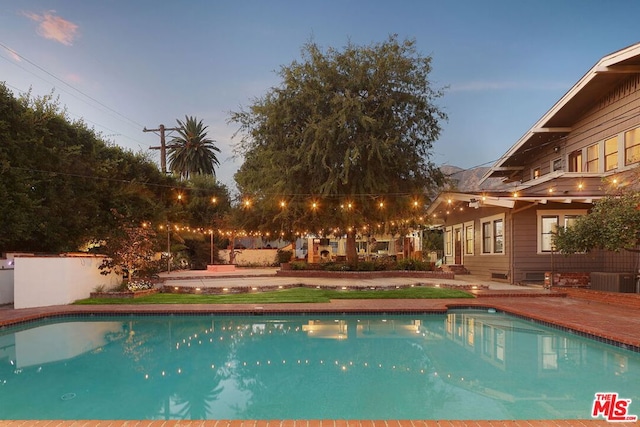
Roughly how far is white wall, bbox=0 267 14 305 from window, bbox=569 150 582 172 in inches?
837

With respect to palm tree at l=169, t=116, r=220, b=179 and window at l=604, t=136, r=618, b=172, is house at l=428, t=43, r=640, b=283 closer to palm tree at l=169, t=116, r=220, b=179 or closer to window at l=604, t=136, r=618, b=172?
window at l=604, t=136, r=618, b=172

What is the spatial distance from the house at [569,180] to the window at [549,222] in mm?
20

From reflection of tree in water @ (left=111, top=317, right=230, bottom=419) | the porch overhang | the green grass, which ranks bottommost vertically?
reflection of tree in water @ (left=111, top=317, right=230, bottom=419)

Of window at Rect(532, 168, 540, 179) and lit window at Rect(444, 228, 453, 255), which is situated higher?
window at Rect(532, 168, 540, 179)

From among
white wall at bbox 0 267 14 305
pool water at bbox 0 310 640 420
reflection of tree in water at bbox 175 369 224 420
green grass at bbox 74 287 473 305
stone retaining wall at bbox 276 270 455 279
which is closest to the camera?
reflection of tree in water at bbox 175 369 224 420

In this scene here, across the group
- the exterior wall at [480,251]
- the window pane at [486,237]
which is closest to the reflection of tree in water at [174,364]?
the exterior wall at [480,251]

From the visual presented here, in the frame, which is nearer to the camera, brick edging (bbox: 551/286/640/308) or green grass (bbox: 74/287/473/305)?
brick edging (bbox: 551/286/640/308)

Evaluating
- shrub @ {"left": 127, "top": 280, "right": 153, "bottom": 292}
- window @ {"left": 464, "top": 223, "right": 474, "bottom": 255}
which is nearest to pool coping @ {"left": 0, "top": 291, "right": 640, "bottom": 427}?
shrub @ {"left": 127, "top": 280, "right": 153, "bottom": 292}

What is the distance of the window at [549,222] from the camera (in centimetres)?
1695

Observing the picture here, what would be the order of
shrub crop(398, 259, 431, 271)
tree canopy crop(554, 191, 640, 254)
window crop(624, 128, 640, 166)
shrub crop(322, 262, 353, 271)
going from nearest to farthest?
tree canopy crop(554, 191, 640, 254) < window crop(624, 128, 640, 166) < shrub crop(398, 259, 431, 271) < shrub crop(322, 262, 353, 271)

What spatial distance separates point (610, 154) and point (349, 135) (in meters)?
10.0

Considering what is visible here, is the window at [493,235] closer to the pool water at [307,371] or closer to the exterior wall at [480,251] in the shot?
the exterior wall at [480,251]

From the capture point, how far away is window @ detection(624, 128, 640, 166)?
47.5 ft

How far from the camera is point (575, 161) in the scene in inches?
738
